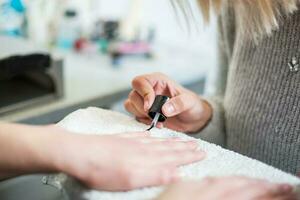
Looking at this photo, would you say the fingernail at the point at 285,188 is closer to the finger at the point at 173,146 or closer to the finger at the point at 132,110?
the finger at the point at 173,146

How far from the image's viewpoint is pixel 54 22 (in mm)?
1158

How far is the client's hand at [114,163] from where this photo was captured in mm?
400

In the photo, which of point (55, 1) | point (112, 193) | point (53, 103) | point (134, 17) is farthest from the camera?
point (134, 17)

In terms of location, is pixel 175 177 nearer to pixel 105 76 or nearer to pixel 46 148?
pixel 46 148

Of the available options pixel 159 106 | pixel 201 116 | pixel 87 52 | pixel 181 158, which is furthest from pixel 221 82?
pixel 87 52

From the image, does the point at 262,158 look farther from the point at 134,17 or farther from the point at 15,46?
the point at 134,17

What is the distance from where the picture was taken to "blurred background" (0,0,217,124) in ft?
2.65

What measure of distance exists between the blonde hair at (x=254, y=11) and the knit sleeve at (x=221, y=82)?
42mm

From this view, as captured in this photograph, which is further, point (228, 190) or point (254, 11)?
point (254, 11)

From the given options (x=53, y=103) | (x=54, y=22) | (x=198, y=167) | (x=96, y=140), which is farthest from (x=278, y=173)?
(x=54, y=22)

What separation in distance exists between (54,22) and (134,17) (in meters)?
0.24

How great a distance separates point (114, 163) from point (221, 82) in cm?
42

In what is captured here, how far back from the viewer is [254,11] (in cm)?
60

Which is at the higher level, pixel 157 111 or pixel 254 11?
pixel 254 11
